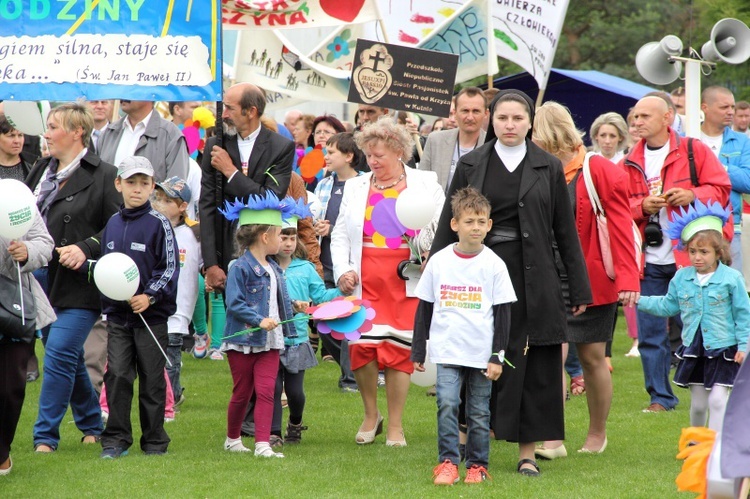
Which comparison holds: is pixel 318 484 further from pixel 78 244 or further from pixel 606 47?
pixel 606 47

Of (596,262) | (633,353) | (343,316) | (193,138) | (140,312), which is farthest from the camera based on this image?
(633,353)

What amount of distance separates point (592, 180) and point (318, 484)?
8.71 ft

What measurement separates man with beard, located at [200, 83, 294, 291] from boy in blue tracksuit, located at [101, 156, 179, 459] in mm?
764

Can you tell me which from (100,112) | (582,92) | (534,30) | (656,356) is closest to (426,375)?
(656,356)

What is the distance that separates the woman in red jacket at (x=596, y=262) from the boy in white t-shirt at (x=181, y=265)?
2932mm

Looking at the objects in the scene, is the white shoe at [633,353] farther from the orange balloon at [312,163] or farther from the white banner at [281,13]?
the white banner at [281,13]

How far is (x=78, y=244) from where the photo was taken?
7.95 metres

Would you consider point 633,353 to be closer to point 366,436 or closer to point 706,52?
point 706,52

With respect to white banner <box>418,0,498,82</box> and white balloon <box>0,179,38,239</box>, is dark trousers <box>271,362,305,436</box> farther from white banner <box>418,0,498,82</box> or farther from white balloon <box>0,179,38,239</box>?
white banner <box>418,0,498,82</box>

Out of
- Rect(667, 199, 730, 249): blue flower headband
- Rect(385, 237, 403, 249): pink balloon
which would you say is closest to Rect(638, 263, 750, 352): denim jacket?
Rect(667, 199, 730, 249): blue flower headband

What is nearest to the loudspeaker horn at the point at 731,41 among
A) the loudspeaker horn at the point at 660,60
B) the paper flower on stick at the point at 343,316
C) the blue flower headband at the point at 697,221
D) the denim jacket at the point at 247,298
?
the loudspeaker horn at the point at 660,60

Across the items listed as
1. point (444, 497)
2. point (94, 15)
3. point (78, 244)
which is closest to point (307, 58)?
point (94, 15)

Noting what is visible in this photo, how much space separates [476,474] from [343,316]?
1313mm

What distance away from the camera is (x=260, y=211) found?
7.82m
